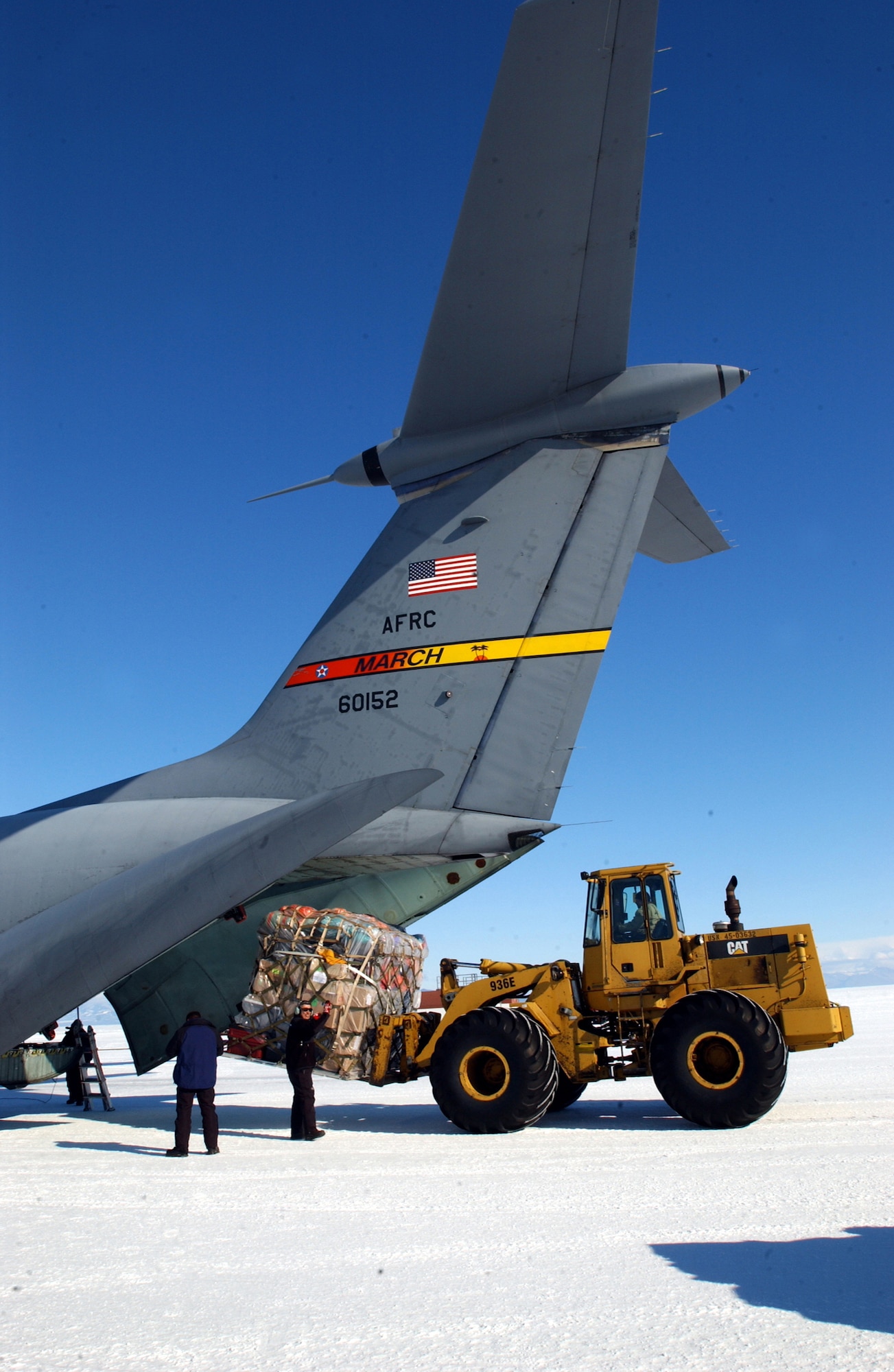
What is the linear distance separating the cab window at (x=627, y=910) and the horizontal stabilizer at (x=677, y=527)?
9.68 feet

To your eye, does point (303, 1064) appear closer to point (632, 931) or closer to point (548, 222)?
point (632, 931)

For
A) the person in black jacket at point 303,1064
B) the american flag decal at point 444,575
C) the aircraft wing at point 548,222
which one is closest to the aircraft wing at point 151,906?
the american flag decal at point 444,575

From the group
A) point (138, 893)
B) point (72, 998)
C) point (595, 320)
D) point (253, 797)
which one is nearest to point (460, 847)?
point (253, 797)

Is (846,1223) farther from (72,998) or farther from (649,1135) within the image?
(72,998)

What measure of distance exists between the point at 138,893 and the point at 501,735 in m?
2.58

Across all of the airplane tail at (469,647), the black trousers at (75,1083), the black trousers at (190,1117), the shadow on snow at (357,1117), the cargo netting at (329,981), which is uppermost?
the airplane tail at (469,647)

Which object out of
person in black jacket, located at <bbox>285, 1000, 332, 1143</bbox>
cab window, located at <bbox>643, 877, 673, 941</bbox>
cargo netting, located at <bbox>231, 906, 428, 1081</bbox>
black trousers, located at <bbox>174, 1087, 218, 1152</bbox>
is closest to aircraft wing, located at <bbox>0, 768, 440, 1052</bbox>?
cargo netting, located at <bbox>231, 906, 428, 1081</bbox>

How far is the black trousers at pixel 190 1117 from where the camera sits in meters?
7.09

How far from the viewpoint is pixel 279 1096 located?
39.5ft

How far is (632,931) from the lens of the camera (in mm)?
8969

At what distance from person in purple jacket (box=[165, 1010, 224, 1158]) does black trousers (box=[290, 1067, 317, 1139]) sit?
0.72 meters

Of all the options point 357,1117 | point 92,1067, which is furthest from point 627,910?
point 92,1067

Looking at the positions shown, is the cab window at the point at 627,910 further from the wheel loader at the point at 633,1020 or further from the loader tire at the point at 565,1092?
the loader tire at the point at 565,1092

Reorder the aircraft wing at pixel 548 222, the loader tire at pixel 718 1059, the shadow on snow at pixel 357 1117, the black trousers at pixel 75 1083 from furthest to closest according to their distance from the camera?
the black trousers at pixel 75 1083 → the shadow on snow at pixel 357 1117 → the loader tire at pixel 718 1059 → the aircraft wing at pixel 548 222
